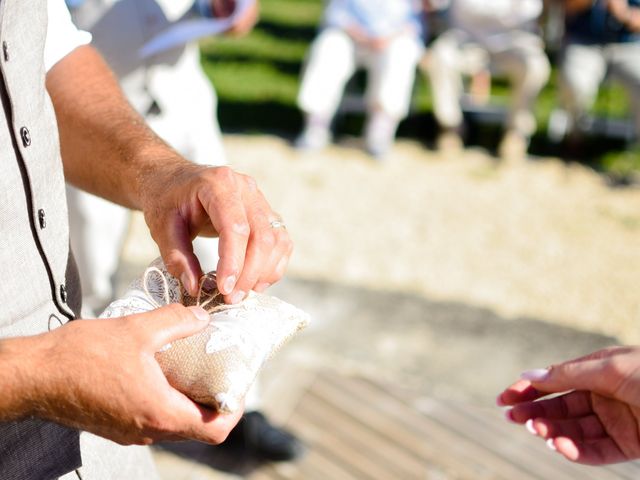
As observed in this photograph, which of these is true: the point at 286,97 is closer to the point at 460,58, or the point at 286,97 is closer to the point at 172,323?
the point at 460,58

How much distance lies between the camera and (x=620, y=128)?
6406mm

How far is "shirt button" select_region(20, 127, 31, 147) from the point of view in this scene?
1.29 metres

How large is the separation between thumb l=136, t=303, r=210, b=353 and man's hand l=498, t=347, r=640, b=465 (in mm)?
775

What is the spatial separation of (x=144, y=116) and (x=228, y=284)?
1929 mm

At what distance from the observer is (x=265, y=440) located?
3.00 metres

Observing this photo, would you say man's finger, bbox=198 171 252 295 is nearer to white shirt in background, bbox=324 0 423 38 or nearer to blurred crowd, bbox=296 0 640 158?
blurred crowd, bbox=296 0 640 158

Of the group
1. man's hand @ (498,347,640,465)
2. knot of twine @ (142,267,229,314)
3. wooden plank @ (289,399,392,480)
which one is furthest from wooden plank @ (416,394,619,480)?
knot of twine @ (142,267,229,314)

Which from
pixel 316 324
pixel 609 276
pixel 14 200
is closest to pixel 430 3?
pixel 609 276

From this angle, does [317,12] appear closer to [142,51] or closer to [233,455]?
[142,51]

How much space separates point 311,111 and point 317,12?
3.59m

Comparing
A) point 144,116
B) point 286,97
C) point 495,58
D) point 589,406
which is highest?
point 144,116

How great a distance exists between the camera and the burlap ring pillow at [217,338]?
1.18 m

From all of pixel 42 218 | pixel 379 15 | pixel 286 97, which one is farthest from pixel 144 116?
pixel 286 97

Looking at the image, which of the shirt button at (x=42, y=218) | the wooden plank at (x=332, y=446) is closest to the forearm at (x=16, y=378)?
the shirt button at (x=42, y=218)
